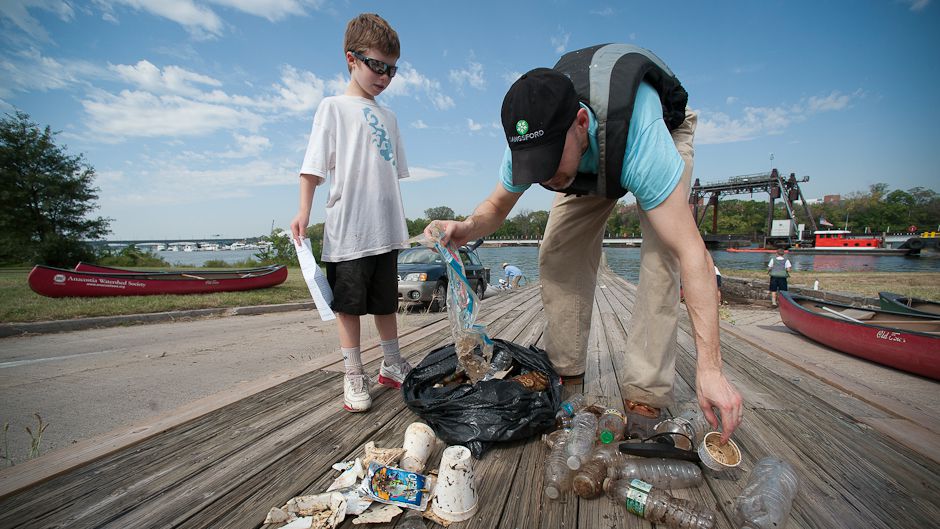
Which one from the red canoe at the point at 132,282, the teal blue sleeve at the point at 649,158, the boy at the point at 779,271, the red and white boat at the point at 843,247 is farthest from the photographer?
the red and white boat at the point at 843,247

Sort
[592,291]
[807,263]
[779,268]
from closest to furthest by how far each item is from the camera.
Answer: [592,291]
[779,268]
[807,263]

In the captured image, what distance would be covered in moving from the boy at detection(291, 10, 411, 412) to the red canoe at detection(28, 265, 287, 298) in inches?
369

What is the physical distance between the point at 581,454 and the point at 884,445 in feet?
4.49

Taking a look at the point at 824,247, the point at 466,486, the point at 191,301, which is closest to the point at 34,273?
the point at 191,301

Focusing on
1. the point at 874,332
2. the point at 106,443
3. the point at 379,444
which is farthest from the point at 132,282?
the point at 874,332

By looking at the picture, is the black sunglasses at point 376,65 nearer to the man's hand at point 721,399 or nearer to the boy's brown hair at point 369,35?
the boy's brown hair at point 369,35

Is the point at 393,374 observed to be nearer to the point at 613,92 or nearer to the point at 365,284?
the point at 365,284

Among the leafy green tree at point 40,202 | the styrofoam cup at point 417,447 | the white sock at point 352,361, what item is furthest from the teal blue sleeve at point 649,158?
the leafy green tree at point 40,202

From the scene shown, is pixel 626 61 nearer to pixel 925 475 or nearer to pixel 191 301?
pixel 925 475

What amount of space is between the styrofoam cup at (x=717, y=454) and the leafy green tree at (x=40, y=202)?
956 inches

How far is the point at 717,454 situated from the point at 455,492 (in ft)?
3.32

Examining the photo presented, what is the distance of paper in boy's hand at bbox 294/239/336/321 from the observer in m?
2.00

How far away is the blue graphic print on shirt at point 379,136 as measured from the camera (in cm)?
218

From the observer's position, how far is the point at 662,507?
1215 mm
